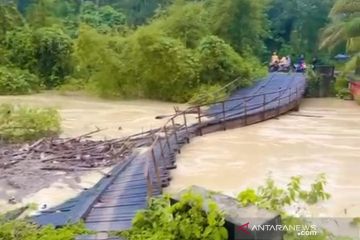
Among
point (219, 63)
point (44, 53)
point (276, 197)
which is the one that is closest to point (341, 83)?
point (219, 63)

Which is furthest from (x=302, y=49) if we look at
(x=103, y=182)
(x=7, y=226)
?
(x=7, y=226)

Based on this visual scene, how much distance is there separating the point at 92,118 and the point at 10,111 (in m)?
4.34

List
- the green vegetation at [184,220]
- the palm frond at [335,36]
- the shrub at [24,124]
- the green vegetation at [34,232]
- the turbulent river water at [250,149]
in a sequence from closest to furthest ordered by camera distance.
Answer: the green vegetation at [184,220]
the green vegetation at [34,232]
the turbulent river water at [250,149]
the shrub at [24,124]
the palm frond at [335,36]

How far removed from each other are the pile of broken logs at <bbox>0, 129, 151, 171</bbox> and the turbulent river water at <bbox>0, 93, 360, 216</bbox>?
95 cm

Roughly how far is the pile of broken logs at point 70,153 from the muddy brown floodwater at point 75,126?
503mm

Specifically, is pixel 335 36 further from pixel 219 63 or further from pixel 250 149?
pixel 250 149

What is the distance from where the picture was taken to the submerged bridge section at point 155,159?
774cm

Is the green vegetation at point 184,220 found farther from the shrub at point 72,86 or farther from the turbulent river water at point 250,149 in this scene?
the shrub at point 72,86

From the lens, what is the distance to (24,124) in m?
15.4

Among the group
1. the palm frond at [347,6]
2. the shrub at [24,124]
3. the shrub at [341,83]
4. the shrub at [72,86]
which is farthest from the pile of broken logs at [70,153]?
the shrub at [341,83]

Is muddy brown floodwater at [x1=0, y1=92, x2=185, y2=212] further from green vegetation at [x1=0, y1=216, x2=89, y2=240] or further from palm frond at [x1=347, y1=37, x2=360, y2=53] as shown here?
palm frond at [x1=347, y1=37, x2=360, y2=53]

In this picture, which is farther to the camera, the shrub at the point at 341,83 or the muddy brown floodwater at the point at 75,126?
the shrub at the point at 341,83

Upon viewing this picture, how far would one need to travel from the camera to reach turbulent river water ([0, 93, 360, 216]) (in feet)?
36.3

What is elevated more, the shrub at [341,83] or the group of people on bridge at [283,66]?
the group of people on bridge at [283,66]
